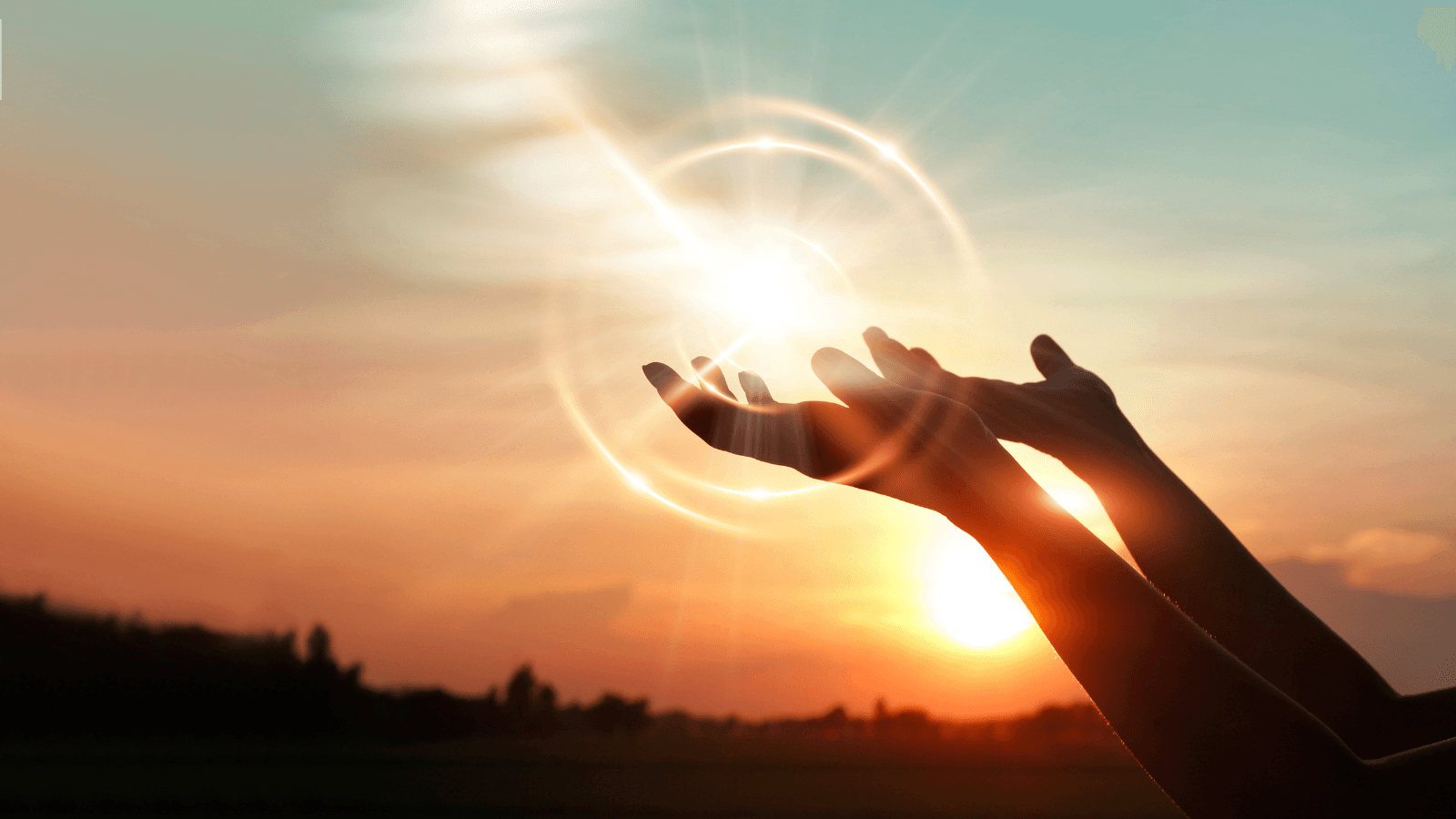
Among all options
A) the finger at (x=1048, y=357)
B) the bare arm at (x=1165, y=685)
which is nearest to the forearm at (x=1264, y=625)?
the bare arm at (x=1165, y=685)

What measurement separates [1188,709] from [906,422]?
866 mm

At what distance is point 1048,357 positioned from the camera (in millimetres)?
4156

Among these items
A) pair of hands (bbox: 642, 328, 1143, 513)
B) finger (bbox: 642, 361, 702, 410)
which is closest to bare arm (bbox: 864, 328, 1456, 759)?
pair of hands (bbox: 642, 328, 1143, 513)

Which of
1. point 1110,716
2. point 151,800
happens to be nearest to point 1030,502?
point 1110,716

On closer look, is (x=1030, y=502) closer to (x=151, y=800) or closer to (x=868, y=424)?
(x=868, y=424)

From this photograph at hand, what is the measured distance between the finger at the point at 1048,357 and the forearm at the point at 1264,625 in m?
1.18

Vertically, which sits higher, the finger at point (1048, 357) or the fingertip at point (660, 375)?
the finger at point (1048, 357)

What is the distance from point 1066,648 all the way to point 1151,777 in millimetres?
266

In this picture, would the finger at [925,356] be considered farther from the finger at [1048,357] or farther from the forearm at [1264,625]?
the forearm at [1264,625]

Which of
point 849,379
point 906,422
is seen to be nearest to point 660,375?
point 849,379

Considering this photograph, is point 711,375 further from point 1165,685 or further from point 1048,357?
point 1048,357

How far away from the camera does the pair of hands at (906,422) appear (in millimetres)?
2047

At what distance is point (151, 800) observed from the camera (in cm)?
13562

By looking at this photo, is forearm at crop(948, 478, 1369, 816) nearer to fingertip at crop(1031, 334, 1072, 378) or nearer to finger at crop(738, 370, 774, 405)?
finger at crop(738, 370, 774, 405)
